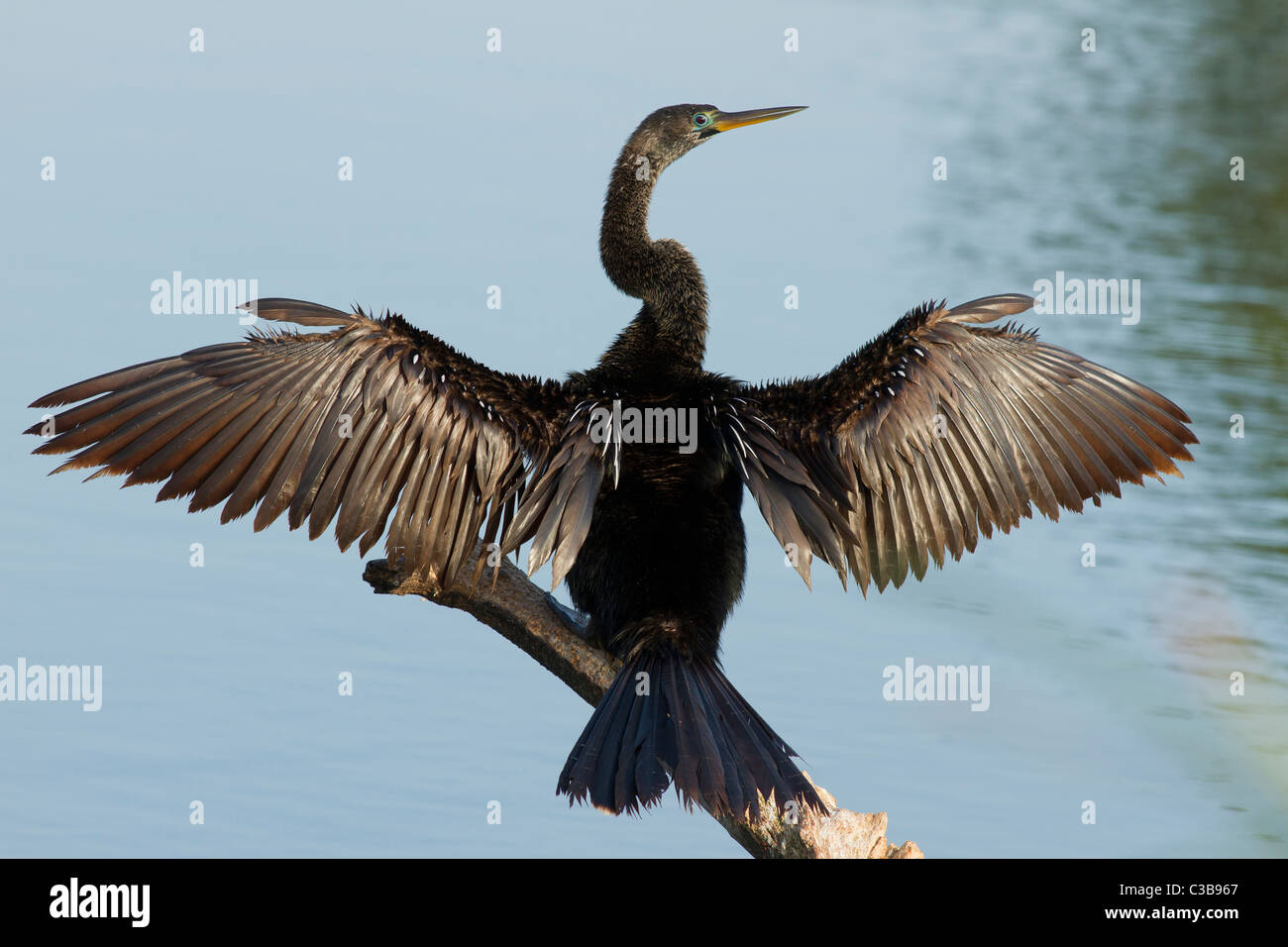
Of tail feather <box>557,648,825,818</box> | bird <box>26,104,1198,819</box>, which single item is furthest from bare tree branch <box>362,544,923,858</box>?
tail feather <box>557,648,825,818</box>

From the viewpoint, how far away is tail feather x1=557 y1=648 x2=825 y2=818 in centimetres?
375

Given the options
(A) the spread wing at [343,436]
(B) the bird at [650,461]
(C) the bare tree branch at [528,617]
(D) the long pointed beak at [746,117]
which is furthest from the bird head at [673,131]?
(C) the bare tree branch at [528,617]

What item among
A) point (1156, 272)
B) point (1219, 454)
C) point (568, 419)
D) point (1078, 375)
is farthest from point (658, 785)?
point (1156, 272)

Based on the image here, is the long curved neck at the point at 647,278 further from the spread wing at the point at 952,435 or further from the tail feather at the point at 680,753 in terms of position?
the tail feather at the point at 680,753

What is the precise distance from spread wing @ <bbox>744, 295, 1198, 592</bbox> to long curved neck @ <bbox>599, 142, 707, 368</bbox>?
40 cm

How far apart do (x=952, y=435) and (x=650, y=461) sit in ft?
2.94

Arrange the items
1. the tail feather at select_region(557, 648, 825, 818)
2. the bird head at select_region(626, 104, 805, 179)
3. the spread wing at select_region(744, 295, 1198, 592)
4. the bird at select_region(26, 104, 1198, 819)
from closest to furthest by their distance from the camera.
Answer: the tail feather at select_region(557, 648, 825, 818)
the bird at select_region(26, 104, 1198, 819)
the spread wing at select_region(744, 295, 1198, 592)
the bird head at select_region(626, 104, 805, 179)

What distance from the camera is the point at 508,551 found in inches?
167

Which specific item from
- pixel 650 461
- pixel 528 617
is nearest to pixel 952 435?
pixel 650 461

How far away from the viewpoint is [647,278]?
5.09m

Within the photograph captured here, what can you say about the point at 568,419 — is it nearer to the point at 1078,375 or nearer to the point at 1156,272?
the point at 1078,375

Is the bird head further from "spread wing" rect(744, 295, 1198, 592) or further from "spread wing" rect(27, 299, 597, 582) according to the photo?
"spread wing" rect(27, 299, 597, 582)

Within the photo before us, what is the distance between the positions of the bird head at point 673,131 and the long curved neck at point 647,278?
7 cm

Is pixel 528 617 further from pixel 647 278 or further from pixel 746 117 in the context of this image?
pixel 746 117
